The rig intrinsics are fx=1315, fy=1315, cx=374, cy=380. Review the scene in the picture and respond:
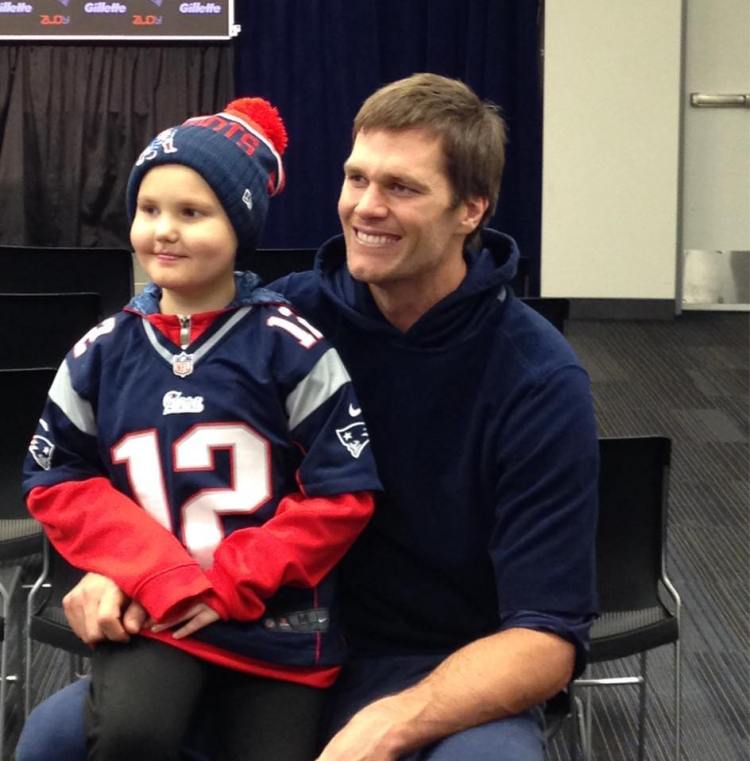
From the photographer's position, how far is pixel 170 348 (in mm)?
1763

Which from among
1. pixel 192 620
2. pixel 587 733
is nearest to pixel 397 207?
pixel 192 620

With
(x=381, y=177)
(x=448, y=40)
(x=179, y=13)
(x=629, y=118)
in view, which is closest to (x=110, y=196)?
(x=179, y=13)

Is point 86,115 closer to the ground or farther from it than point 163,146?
farther from it

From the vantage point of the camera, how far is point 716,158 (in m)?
7.80

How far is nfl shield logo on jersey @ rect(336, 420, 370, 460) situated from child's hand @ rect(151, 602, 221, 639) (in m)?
0.27

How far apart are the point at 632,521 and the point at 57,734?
3.84ft

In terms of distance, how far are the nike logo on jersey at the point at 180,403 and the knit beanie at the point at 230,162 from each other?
9.6 inches

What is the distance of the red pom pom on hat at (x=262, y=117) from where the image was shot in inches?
76.6

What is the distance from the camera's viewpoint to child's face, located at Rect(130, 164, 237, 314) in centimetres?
175

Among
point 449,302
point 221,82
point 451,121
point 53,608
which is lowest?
point 53,608

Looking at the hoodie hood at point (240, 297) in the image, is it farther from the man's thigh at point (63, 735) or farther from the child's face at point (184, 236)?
the man's thigh at point (63, 735)

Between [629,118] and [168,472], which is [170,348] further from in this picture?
[629,118]

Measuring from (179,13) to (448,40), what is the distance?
1.59 metres

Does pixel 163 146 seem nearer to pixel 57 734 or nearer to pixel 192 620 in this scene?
pixel 192 620
